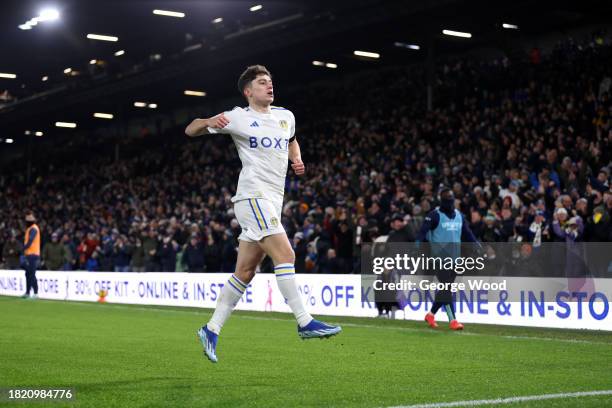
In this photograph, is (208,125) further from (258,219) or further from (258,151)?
(258,219)

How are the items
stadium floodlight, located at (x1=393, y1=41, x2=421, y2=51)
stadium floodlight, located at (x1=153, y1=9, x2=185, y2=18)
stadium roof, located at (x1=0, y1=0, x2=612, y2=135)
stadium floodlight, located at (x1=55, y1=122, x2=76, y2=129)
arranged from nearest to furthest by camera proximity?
stadium roof, located at (x1=0, y1=0, x2=612, y2=135), stadium floodlight, located at (x1=153, y1=9, x2=185, y2=18), stadium floodlight, located at (x1=393, y1=41, x2=421, y2=51), stadium floodlight, located at (x1=55, y1=122, x2=76, y2=129)

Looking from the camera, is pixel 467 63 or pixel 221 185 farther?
pixel 221 185

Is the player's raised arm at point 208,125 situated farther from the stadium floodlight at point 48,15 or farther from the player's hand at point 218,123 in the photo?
the stadium floodlight at point 48,15

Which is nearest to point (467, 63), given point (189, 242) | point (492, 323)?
point (189, 242)

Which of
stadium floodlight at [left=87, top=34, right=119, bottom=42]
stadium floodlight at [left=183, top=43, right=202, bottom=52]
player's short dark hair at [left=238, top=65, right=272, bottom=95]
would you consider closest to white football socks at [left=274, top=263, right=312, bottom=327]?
player's short dark hair at [left=238, top=65, right=272, bottom=95]

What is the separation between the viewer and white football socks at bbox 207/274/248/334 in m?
7.70

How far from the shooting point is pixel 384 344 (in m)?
11.3

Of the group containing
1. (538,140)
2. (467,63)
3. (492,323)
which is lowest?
(492,323)

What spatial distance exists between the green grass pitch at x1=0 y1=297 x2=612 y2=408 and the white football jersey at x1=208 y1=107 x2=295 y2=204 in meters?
1.54

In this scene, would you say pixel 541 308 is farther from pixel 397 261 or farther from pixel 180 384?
pixel 180 384

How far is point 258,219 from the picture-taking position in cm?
744

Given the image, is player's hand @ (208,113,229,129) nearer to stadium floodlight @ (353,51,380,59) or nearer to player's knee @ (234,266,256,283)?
player's knee @ (234,266,256,283)

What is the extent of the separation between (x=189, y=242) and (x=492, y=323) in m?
11.9

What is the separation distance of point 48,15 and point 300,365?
24677 millimetres
